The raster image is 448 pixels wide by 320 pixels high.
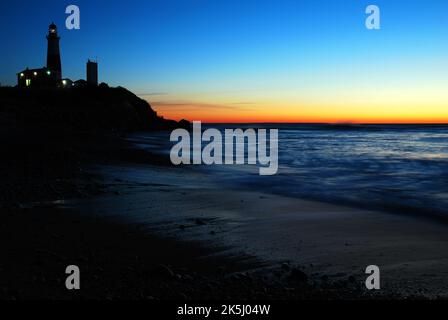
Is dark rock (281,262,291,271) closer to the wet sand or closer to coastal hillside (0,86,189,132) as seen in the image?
the wet sand

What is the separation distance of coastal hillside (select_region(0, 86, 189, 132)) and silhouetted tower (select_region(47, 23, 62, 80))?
624 cm

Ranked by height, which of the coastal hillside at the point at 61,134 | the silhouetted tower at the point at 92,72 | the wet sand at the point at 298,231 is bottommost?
the wet sand at the point at 298,231

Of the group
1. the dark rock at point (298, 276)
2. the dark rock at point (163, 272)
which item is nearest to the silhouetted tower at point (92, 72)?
the dark rock at point (163, 272)

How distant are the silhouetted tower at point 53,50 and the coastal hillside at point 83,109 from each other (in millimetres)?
6243

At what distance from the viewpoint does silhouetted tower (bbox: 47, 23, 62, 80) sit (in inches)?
2496

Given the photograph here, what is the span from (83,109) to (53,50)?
1905cm

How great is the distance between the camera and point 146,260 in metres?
4.92

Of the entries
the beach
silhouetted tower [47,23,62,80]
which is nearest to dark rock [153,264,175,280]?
the beach

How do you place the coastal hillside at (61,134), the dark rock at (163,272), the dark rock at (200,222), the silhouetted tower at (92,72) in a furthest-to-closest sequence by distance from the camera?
1. the silhouetted tower at (92,72)
2. the coastal hillside at (61,134)
3. the dark rock at (200,222)
4. the dark rock at (163,272)

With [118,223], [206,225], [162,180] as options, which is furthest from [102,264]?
[162,180]

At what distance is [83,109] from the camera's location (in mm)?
50469

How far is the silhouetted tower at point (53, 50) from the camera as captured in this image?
63406 millimetres

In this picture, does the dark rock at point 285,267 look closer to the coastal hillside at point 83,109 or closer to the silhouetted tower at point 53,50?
the coastal hillside at point 83,109

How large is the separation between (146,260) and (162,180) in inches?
294
